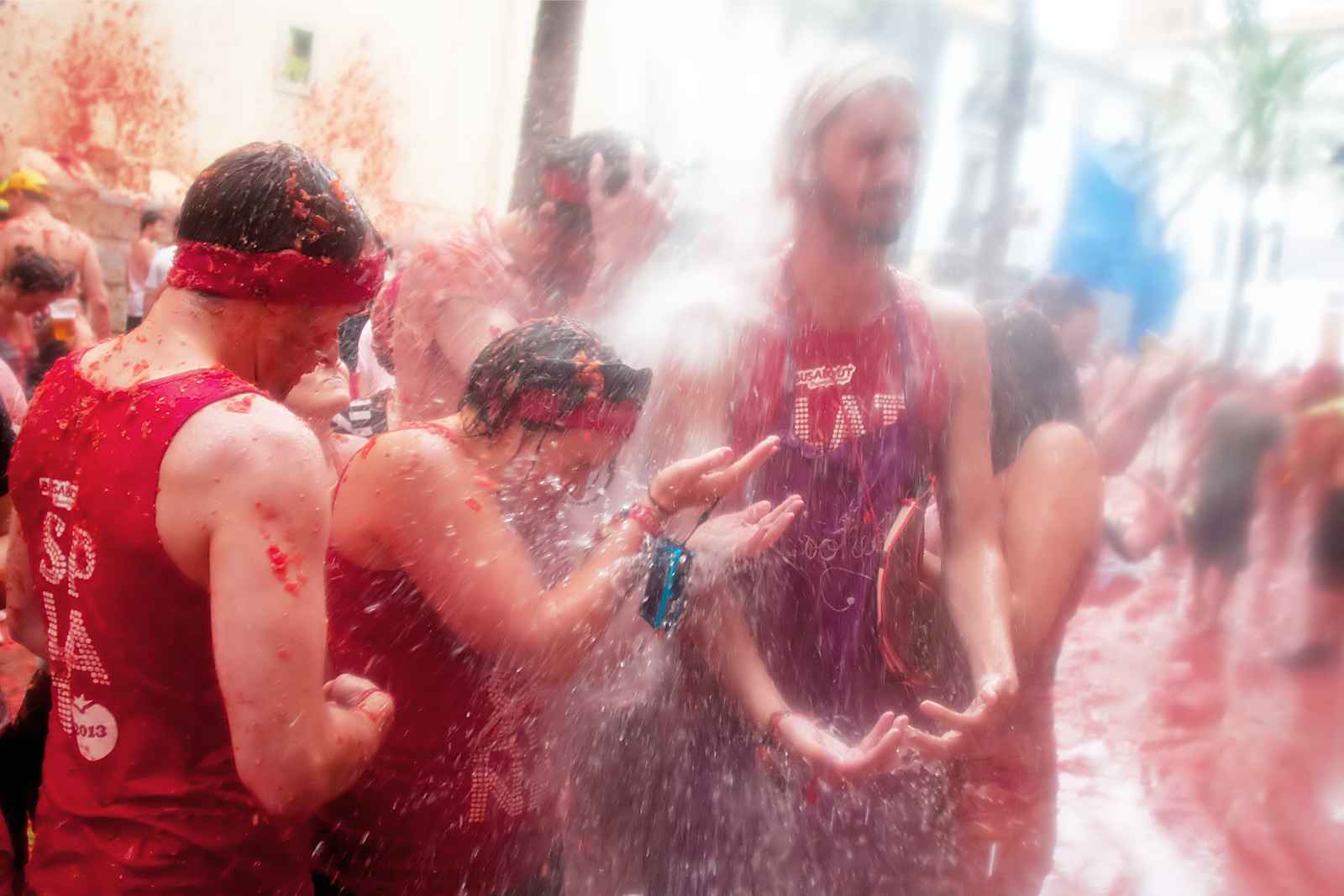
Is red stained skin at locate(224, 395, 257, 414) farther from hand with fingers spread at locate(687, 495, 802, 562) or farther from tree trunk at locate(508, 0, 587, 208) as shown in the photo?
tree trunk at locate(508, 0, 587, 208)

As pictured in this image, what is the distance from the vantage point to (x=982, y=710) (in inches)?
77.0

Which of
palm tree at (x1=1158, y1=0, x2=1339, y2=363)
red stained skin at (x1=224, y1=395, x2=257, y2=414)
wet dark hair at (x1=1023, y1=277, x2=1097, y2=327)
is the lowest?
red stained skin at (x1=224, y1=395, x2=257, y2=414)

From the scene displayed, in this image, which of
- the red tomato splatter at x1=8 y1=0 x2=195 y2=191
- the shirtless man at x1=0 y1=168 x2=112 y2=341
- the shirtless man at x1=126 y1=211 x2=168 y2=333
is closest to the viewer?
the shirtless man at x1=0 y1=168 x2=112 y2=341

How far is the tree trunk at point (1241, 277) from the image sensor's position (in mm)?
3244

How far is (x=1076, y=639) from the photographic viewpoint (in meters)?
5.64

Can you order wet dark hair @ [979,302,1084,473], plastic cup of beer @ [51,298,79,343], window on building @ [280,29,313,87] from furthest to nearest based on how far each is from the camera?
window on building @ [280,29,313,87] → plastic cup of beer @ [51,298,79,343] → wet dark hair @ [979,302,1084,473]

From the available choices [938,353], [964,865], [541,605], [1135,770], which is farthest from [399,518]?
[1135,770]

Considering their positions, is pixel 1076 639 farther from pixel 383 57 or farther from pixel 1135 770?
pixel 383 57

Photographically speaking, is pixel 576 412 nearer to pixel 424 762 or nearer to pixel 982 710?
pixel 424 762

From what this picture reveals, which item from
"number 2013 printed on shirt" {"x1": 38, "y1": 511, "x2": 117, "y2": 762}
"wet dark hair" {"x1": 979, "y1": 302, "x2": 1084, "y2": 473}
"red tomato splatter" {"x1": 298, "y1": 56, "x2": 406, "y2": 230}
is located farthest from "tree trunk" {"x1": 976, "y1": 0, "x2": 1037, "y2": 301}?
"red tomato splatter" {"x1": 298, "y1": 56, "x2": 406, "y2": 230}

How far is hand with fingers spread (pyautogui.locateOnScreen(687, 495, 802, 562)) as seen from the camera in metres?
1.88

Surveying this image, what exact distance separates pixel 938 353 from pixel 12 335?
18.3 ft

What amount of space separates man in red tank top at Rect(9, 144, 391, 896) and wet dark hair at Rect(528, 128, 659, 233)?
49.7 inches

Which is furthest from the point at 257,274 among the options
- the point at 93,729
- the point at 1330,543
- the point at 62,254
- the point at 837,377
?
the point at 62,254
